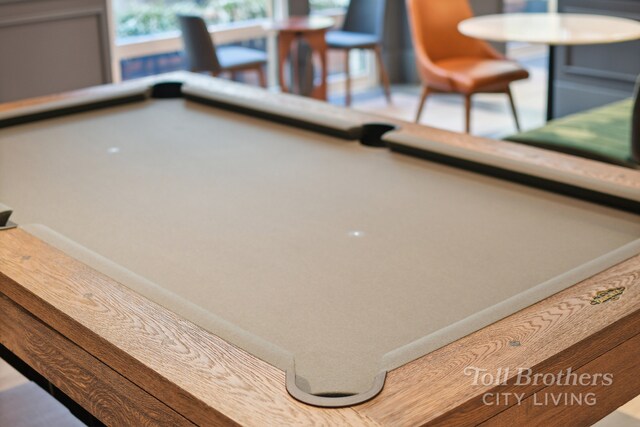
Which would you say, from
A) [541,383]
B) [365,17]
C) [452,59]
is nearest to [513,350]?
[541,383]

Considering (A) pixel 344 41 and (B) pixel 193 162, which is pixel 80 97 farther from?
(A) pixel 344 41

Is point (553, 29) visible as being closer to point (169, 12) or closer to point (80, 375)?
point (169, 12)

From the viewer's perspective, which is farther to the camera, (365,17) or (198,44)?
(365,17)

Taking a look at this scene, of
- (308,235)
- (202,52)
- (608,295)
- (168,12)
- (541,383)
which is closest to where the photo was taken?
(541,383)

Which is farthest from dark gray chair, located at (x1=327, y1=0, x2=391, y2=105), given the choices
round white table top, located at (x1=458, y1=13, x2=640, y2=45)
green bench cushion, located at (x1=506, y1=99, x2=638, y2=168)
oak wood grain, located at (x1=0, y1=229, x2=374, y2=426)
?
oak wood grain, located at (x1=0, y1=229, x2=374, y2=426)

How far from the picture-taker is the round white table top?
4.53 metres

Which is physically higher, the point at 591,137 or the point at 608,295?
the point at 608,295

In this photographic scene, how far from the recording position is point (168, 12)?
638cm

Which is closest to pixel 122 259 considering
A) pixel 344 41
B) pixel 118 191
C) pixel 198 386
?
pixel 118 191

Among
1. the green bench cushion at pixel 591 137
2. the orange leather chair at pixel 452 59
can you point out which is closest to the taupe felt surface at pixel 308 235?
the green bench cushion at pixel 591 137

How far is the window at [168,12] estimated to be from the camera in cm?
613

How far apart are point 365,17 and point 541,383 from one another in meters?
5.51

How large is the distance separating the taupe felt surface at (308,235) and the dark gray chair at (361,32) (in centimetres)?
354

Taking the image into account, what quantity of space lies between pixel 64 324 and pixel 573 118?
3315 mm
